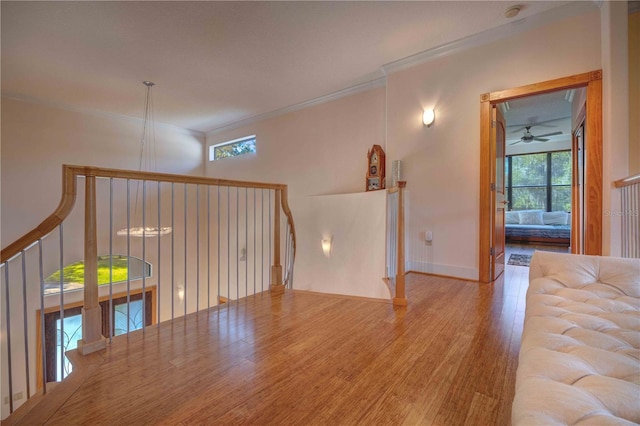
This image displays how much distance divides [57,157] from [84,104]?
1037 millimetres

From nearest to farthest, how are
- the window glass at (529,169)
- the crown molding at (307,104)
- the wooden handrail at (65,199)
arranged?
the wooden handrail at (65,199) < the crown molding at (307,104) < the window glass at (529,169)

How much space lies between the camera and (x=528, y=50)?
Result: 290 centimetres

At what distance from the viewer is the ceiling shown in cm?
269

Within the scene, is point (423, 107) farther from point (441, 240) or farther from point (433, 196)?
point (441, 240)

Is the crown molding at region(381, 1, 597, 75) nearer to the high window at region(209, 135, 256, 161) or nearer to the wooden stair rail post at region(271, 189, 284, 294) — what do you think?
the wooden stair rail post at region(271, 189, 284, 294)

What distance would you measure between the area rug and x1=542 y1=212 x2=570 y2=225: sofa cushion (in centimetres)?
290

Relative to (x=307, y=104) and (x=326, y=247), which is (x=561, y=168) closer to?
(x=307, y=104)

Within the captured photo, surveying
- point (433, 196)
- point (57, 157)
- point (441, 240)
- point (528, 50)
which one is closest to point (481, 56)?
point (528, 50)

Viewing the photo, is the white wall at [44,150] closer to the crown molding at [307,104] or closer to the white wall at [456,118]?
the crown molding at [307,104]

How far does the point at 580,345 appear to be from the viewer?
38.1 inches

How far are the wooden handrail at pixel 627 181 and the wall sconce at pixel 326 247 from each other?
10.1 feet

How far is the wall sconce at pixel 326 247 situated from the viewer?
4188 millimetres

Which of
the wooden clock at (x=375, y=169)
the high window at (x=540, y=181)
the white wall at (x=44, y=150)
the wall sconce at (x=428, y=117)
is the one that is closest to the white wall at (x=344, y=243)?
the wooden clock at (x=375, y=169)

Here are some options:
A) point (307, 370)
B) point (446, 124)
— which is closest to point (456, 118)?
point (446, 124)
